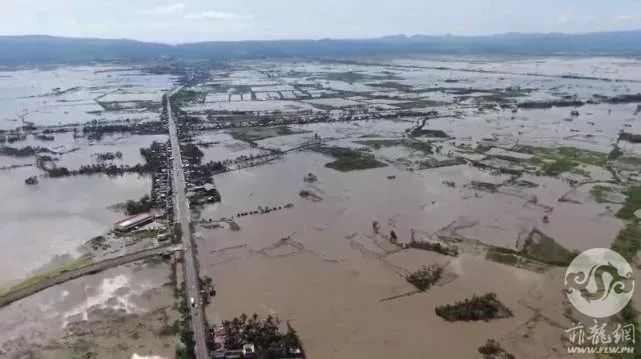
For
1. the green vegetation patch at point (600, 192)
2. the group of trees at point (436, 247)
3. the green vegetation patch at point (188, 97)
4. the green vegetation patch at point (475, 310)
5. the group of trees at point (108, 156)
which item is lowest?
the green vegetation patch at point (475, 310)

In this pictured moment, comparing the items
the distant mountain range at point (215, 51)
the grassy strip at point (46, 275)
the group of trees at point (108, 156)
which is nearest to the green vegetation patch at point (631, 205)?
the grassy strip at point (46, 275)

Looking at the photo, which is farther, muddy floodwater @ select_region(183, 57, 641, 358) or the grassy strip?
the grassy strip

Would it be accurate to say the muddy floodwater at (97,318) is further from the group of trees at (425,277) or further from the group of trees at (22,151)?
the group of trees at (22,151)

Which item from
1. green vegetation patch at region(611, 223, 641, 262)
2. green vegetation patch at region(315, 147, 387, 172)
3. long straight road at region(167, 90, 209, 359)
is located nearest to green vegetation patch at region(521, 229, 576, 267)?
green vegetation patch at region(611, 223, 641, 262)

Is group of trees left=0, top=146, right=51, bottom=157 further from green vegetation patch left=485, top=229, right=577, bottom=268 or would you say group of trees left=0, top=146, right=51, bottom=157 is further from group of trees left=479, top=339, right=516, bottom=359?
group of trees left=479, top=339, right=516, bottom=359

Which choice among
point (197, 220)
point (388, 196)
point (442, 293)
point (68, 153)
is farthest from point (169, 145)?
point (442, 293)

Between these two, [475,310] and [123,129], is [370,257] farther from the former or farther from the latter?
[123,129]
